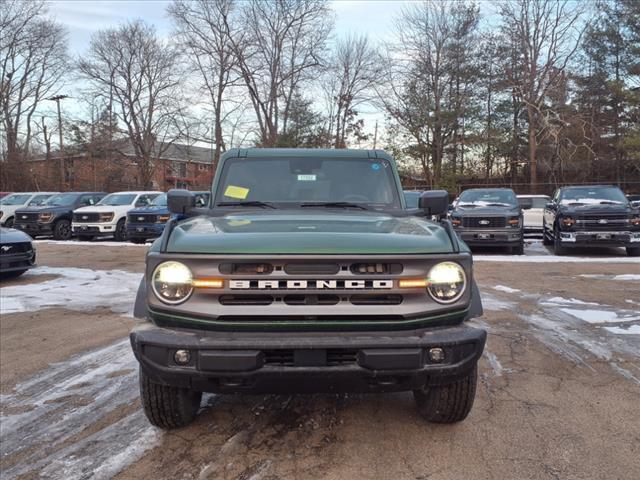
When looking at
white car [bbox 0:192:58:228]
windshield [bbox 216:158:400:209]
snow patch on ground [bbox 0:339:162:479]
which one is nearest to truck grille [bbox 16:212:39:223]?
white car [bbox 0:192:58:228]

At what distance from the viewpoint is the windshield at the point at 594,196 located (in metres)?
12.3

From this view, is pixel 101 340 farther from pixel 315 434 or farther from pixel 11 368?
pixel 315 434

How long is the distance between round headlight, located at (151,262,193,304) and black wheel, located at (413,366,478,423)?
1.52m

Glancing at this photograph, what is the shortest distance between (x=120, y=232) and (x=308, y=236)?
16.5 m

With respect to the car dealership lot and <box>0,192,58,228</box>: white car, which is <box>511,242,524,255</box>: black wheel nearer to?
the car dealership lot

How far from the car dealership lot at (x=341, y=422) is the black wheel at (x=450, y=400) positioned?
91 mm

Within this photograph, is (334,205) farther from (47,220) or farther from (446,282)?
(47,220)

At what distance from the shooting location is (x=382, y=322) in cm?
254

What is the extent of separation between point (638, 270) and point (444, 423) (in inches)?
337

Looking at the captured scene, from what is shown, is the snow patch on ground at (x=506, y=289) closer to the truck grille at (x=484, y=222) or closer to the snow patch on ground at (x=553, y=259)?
the snow patch on ground at (x=553, y=259)

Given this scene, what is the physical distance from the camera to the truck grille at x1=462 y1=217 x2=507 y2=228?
1277cm

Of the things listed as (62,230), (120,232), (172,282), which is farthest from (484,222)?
(62,230)

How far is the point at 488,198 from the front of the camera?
1404 cm

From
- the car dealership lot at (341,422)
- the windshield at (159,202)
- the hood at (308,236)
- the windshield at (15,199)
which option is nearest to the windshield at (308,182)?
the hood at (308,236)
